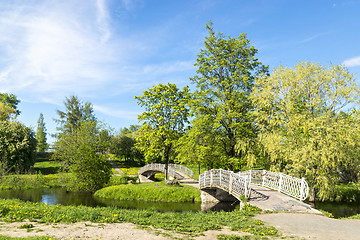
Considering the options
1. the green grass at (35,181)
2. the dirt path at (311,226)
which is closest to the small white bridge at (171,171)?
the green grass at (35,181)

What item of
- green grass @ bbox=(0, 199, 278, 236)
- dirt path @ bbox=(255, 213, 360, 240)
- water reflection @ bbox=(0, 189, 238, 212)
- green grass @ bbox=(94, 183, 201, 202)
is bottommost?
water reflection @ bbox=(0, 189, 238, 212)

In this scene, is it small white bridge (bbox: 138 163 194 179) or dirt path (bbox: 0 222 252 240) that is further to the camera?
small white bridge (bbox: 138 163 194 179)

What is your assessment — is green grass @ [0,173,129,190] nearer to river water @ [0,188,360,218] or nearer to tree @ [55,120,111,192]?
tree @ [55,120,111,192]

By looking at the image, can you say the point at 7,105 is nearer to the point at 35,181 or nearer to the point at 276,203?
the point at 35,181

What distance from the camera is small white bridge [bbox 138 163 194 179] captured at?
35.1 metres

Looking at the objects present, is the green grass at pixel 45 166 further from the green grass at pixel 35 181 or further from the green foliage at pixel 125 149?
the green grass at pixel 35 181

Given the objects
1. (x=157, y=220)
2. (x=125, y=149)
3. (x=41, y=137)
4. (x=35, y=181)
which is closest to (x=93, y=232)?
(x=157, y=220)

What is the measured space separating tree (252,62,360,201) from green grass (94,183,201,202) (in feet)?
29.0

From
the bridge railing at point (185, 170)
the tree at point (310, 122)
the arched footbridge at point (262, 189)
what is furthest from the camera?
the bridge railing at point (185, 170)

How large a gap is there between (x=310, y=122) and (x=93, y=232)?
17.2 metres

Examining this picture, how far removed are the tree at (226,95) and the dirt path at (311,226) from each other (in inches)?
437

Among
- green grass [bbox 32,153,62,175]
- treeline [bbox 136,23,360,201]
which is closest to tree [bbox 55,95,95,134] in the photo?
green grass [bbox 32,153,62,175]

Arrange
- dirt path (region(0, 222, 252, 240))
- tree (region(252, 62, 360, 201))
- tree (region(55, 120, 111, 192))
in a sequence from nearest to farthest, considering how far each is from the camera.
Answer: dirt path (region(0, 222, 252, 240)) → tree (region(252, 62, 360, 201)) → tree (region(55, 120, 111, 192))

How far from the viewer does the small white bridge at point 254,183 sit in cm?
1611
